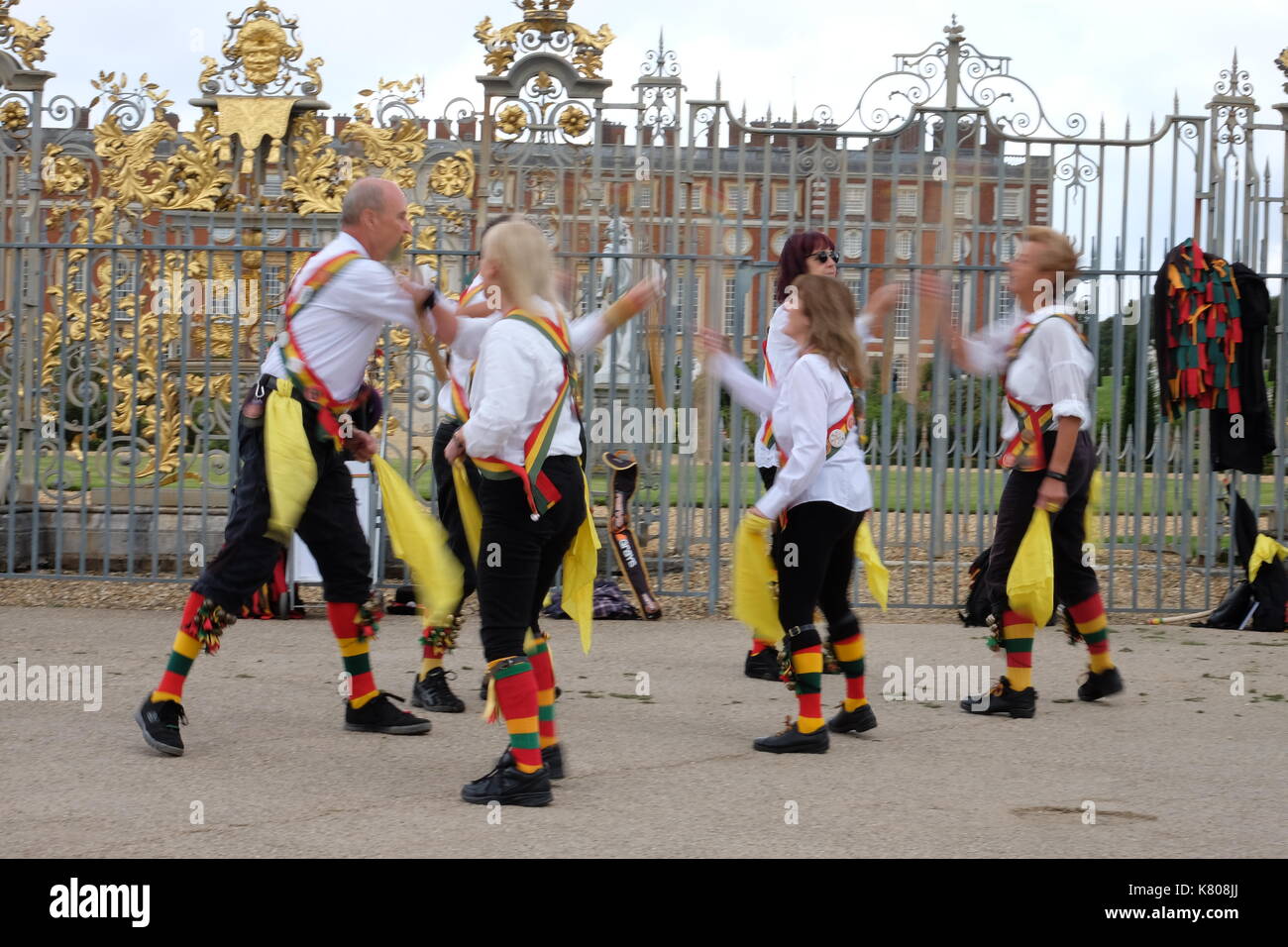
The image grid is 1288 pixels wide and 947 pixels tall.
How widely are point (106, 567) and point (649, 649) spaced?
11.4ft

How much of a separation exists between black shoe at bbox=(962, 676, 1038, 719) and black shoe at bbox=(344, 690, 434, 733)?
233 cm

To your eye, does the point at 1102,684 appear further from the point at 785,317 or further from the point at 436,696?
the point at 436,696

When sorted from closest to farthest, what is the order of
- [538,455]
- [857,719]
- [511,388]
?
[511,388] → [538,455] → [857,719]

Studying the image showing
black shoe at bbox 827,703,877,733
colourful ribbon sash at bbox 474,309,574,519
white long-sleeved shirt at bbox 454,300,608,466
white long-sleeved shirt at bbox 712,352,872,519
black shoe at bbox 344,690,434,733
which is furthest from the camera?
black shoe at bbox 827,703,877,733

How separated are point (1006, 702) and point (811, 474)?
1.66 m

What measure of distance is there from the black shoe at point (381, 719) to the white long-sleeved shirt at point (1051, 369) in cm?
269

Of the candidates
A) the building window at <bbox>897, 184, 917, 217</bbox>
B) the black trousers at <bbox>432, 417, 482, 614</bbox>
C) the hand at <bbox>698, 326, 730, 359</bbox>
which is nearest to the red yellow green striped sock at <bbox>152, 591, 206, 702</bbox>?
the black trousers at <bbox>432, 417, 482, 614</bbox>

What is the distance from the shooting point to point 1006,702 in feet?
21.4

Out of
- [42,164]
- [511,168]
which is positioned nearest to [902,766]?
[511,168]

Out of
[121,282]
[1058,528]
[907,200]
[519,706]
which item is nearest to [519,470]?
[519,706]

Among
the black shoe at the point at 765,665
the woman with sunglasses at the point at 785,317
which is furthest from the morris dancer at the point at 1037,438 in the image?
the black shoe at the point at 765,665

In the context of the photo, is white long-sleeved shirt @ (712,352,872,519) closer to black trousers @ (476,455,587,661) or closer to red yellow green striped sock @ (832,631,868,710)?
red yellow green striped sock @ (832,631,868,710)

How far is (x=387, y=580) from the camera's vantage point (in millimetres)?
9688

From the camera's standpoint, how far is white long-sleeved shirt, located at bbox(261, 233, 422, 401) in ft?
17.7
